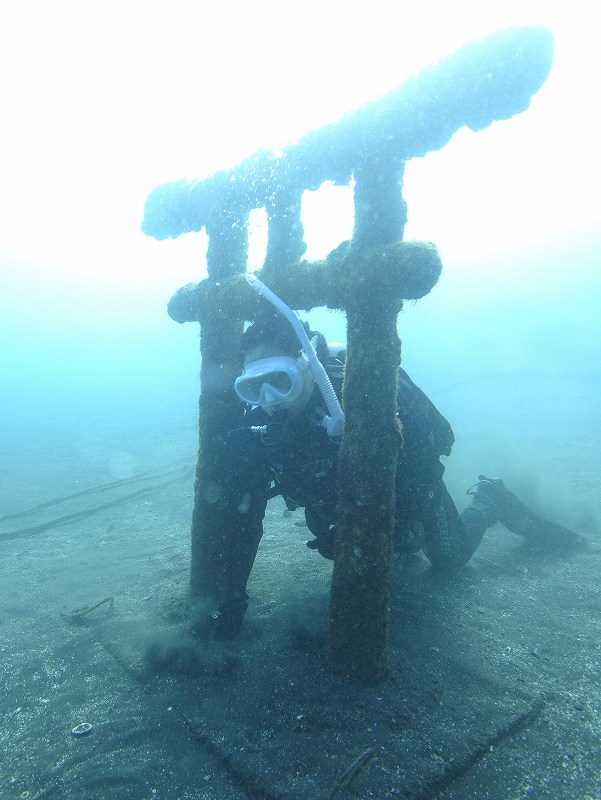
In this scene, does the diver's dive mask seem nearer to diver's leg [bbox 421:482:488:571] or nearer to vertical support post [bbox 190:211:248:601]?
vertical support post [bbox 190:211:248:601]

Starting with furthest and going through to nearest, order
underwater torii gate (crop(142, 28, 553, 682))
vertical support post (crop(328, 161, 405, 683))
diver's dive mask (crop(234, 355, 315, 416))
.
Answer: diver's dive mask (crop(234, 355, 315, 416)), vertical support post (crop(328, 161, 405, 683)), underwater torii gate (crop(142, 28, 553, 682))

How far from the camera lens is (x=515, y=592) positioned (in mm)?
4641

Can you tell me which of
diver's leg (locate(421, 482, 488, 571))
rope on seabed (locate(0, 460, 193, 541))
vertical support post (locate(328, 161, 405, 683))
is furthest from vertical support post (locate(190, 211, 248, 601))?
rope on seabed (locate(0, 460, 193, 541))

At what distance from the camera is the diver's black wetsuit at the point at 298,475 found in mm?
3613

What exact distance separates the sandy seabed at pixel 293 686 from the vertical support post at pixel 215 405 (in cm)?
48

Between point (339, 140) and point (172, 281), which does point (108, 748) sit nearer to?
point (339, 140)

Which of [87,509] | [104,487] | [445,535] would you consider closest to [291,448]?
[445,535]

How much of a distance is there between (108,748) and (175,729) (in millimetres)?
402

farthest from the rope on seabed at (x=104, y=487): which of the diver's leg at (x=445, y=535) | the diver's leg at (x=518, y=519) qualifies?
the diver's leg at (x=518, y=519)

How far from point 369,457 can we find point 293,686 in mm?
1713

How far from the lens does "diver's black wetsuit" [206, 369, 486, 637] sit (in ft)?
11.9

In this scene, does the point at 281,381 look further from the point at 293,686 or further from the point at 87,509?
the point at 87,509

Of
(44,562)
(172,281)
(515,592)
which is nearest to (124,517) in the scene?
(44,562)

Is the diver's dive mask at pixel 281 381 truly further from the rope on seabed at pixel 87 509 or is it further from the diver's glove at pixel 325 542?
the rope on seabed at pixel 87 509
